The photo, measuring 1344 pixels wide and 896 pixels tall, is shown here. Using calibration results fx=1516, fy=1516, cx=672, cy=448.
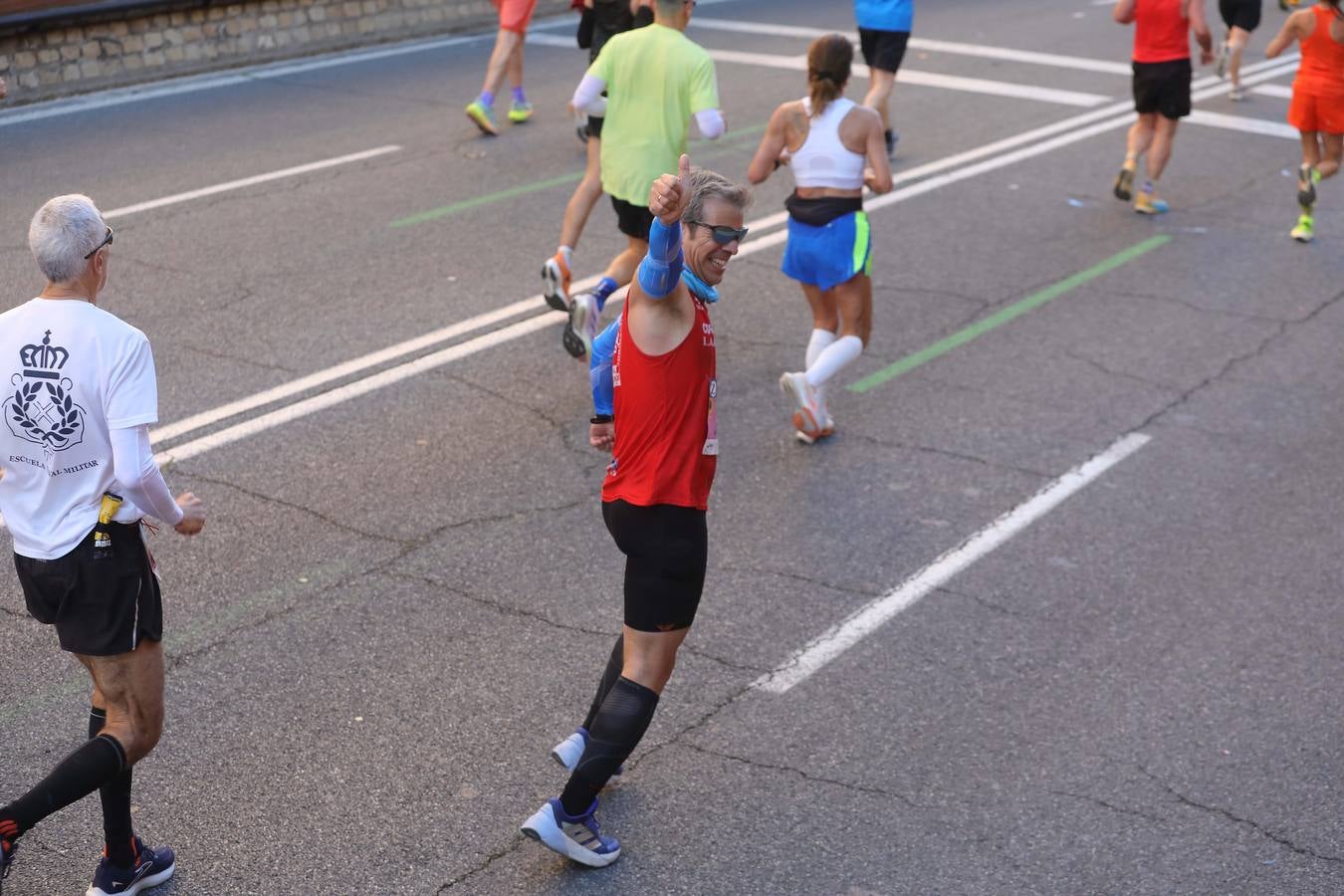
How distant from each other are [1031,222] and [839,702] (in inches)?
272

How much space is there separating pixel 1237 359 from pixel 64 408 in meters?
6.87

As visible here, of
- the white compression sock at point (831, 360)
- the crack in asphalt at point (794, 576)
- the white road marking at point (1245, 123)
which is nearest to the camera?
the crack in asphalt at point (794, 576)

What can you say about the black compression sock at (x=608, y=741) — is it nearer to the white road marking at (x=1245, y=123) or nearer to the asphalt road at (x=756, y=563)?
the asphalt road at (x=756, y=563)

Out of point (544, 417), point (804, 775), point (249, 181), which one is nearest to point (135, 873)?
point (804, 775)

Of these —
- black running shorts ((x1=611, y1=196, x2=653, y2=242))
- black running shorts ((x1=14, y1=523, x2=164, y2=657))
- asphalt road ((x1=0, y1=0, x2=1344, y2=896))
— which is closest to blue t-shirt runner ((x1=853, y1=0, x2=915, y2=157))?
asphalt road ((x1=0, y1=0, x2=1344, y2=896))

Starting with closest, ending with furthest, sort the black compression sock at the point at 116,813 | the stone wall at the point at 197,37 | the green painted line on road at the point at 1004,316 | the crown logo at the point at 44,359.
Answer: the crown logo at the point at 44,359
the black compression sock at the point at 116,813
the green painted line on road at the point at 1004,316
the stone wall at the point at 197,37

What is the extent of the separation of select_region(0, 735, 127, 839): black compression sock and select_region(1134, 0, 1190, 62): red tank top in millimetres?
9848

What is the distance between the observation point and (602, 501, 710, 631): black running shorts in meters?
4.29

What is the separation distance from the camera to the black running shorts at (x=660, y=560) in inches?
169

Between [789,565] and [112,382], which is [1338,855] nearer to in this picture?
[789,565]

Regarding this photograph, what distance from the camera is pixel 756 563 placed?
6.29 meters

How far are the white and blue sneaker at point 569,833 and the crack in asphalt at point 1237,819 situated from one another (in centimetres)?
184

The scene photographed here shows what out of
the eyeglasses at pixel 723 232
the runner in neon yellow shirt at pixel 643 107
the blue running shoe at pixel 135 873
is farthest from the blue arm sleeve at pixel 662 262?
the runner in neon yellow shirt at pixel 643 107

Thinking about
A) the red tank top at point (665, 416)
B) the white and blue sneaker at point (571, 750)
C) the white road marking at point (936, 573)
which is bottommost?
the white road marking at point (936, 573)
